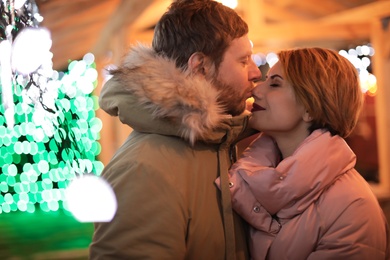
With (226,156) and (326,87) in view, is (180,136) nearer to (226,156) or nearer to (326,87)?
(226,156)

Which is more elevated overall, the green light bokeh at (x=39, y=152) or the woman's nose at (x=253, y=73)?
the woman's nose at (x=253, y=73)

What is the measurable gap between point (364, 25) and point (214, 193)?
4417 millimetres

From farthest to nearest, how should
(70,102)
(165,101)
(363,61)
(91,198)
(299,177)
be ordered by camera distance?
(363,61) → (70,102) → (91,198) → (299,177) → (165,101)

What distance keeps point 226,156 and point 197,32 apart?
1.38ft

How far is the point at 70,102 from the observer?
2164mm

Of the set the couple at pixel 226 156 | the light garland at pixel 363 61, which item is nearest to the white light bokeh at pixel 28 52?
the couple at pixel 226 156

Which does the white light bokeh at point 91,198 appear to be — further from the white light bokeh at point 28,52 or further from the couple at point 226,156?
the white light bokeh at point 28,52

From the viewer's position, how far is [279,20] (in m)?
7.82

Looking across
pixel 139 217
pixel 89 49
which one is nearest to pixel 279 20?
pixel 89 49

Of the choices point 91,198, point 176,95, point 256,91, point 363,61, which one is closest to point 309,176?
point 256,91

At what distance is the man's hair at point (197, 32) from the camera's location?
6.17 feet

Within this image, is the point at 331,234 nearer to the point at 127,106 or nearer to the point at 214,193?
the point at 214,193

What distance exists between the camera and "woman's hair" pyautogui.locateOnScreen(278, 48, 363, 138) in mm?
1907

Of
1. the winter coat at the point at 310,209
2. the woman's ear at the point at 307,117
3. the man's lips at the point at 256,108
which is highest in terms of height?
the man's lips at the point at 256,108
